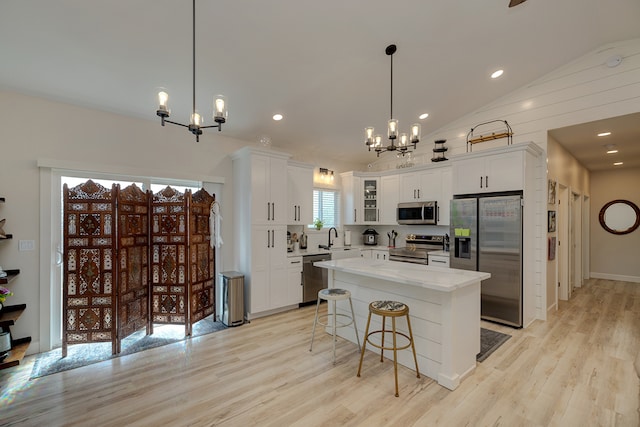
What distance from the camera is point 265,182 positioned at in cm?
439

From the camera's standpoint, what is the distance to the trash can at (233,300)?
400 centimetres

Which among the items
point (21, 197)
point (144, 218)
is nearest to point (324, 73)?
point (144, 218)

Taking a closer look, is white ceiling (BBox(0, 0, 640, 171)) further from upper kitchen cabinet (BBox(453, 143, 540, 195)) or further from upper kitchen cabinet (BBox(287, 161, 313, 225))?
upper kitchen cabinet (BBox(453, 143, 540, 195))

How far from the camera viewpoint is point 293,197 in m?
4.98

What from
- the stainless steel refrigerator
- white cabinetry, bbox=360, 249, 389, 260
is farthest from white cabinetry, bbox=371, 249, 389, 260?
the stainless steel refrigerator

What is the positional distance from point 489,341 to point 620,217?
6.13 m

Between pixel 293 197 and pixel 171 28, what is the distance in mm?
2946

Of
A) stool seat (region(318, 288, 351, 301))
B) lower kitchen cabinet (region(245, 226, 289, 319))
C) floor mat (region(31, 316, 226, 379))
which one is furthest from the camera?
lower kitchen cabinet (region(245, 226, 289, 319))

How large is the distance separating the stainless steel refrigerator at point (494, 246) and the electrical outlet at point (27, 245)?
18.1 feet

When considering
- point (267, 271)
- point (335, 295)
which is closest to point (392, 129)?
point (335, 295)

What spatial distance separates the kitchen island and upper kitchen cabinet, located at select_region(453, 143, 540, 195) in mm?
1924

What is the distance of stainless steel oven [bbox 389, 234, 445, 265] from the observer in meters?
5.08

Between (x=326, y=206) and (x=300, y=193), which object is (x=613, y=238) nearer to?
(x=326, y=206)

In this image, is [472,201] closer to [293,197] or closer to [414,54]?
[414,54]
